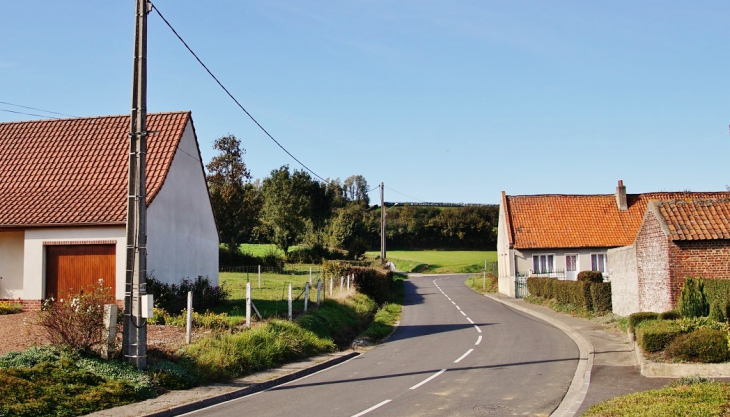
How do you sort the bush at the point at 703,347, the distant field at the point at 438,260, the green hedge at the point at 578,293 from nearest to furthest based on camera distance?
the bush at the point at 703,347 < the green hedge at the point at 578,293 < the distant field at the point at 438,260

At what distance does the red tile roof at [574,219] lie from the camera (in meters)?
44.1

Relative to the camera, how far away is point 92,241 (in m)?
21.2

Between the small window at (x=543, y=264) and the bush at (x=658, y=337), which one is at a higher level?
the small window at (x=543, y=264)

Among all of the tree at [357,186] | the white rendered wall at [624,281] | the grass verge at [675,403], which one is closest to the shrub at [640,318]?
the white rendered wall at [624,281]

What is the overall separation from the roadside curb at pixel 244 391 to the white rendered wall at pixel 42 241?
27.5 ft

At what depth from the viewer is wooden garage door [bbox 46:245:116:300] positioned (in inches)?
831

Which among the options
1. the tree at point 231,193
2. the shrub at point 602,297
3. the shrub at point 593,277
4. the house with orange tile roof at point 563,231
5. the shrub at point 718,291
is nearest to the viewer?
the shrub at point 718,291

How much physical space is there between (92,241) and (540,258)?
100 ft

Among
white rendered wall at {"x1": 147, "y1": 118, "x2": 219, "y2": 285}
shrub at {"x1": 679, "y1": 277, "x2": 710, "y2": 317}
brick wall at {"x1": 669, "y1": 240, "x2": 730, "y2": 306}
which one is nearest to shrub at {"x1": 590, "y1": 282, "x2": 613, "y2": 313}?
brick wall at {"x1": 669, "y1": 240, "x2": 730, "y2": 306}

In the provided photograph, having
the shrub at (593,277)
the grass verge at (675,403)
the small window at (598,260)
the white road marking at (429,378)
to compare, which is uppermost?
the small window at (598,260)

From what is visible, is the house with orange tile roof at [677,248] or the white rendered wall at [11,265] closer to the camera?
the house with orange tile roof at [677,248]

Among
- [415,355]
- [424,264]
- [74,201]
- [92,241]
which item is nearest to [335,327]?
[415,355]

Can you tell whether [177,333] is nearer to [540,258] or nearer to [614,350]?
[614,350]

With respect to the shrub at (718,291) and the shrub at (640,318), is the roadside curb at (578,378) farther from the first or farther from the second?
the shrub at (718,291)
